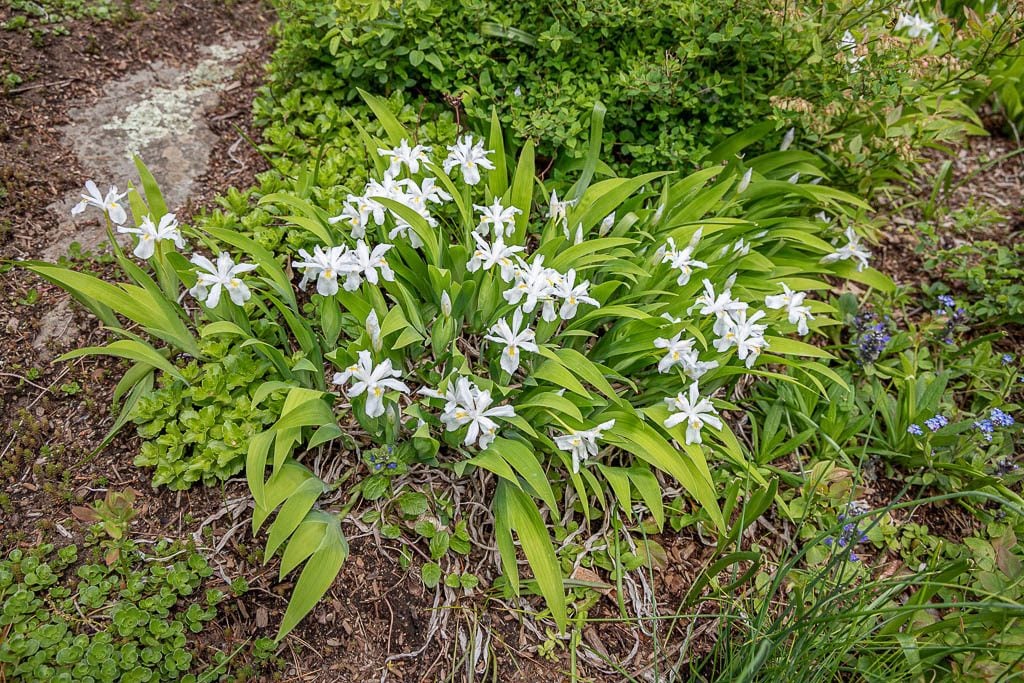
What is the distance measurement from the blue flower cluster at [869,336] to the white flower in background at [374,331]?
203cm

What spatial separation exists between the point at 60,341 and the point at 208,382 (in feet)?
2.18

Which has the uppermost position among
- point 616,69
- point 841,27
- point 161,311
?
point 841,27

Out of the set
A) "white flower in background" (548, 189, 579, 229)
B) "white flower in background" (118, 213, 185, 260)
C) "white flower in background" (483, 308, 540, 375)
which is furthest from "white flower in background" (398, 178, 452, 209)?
"white flower in background" (118, 213, 185, 260)

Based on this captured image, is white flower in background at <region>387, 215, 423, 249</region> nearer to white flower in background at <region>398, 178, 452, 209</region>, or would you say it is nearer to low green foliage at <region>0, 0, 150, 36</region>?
white flower in background at <region>398, 178, 452, 209</region>

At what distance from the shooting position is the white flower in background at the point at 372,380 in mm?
1766

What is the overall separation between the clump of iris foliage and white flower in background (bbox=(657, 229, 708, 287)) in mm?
623

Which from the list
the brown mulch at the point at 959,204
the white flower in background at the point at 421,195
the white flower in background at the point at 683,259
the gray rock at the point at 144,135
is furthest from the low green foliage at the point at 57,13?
the brown mulch at the point at 959,204

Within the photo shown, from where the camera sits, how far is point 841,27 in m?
2.68

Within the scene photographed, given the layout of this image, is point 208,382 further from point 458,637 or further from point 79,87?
point 79,87

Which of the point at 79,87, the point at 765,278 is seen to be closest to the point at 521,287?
the point at 765,278

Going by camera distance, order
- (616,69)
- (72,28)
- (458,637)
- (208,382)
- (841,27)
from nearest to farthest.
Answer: (458,637), (208,382), (841,27), (616,69), (72,28)

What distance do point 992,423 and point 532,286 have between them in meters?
1.82

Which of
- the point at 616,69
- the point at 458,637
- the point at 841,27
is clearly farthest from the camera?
the point at 616,69

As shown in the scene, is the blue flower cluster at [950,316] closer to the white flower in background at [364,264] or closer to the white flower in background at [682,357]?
the white flower in background at [682,357]
